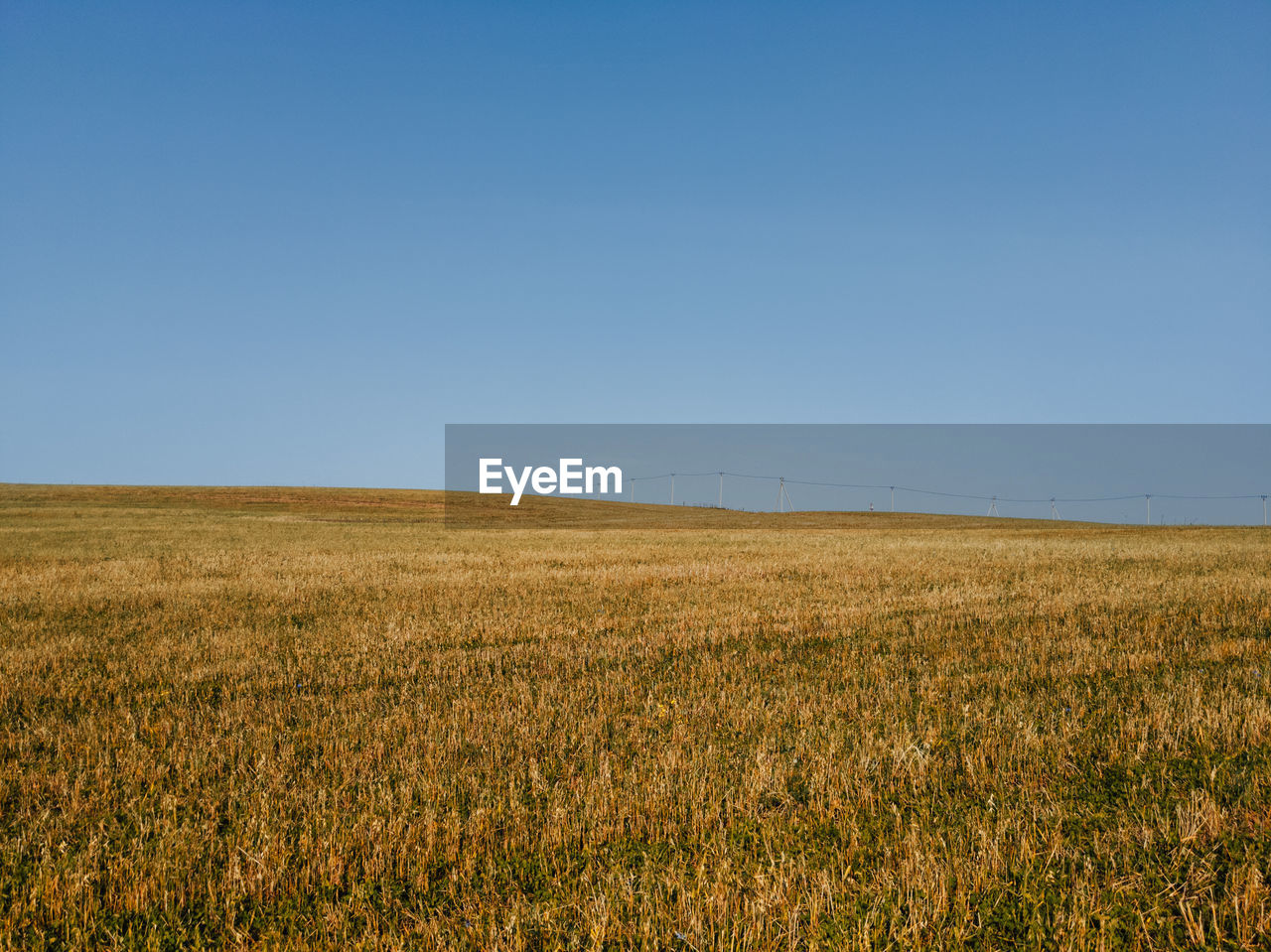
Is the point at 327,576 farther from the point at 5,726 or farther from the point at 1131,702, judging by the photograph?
the point at 1131,702

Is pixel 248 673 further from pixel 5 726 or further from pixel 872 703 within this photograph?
pixel 872 703

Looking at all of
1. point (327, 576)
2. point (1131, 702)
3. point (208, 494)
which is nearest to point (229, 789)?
point (1131, 702)

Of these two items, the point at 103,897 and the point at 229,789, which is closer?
the point at 103,897

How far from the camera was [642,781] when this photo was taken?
220 inches

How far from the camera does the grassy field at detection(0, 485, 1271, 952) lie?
12.8 feet

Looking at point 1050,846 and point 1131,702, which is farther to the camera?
point 1131,702

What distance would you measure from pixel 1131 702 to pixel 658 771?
16.4 ft

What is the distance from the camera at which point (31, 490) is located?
97.3 m

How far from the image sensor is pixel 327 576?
20797mm

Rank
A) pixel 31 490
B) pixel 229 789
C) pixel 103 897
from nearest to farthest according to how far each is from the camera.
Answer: pixel 103 897
pixel 229 789
pixel 31 490

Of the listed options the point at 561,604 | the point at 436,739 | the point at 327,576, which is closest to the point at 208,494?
the point at 327,576

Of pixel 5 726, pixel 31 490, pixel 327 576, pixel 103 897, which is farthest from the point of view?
pixel 31 490

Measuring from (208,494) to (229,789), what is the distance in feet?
356

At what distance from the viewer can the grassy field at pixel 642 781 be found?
3.90 metres
